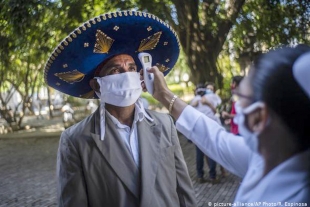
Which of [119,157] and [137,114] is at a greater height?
[137,114]

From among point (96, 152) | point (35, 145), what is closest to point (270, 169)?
point (96, 152)

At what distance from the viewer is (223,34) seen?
8555mm

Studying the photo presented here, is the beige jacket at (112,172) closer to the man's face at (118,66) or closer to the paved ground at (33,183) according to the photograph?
the man's face at (118,66)

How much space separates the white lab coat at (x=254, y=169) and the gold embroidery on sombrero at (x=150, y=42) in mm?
799

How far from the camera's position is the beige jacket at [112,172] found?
1.62m

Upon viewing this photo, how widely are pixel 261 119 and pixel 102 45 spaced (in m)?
1.10

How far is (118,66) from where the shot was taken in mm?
1894

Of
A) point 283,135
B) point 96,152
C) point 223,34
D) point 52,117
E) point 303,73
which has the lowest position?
point 52,117

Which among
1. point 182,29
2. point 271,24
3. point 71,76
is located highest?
point 182,29

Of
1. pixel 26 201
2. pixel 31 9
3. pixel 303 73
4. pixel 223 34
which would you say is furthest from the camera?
pixel 223 34

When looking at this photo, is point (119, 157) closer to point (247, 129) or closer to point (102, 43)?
point (102, 43)

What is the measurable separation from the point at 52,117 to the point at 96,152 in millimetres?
18860

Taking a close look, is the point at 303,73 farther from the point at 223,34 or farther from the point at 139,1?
the point at 223,34

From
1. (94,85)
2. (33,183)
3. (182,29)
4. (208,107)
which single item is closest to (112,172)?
(94,85)
